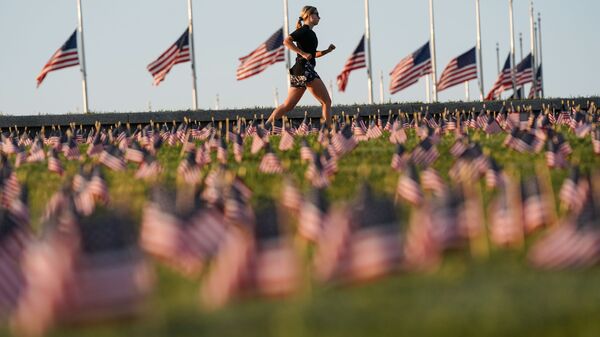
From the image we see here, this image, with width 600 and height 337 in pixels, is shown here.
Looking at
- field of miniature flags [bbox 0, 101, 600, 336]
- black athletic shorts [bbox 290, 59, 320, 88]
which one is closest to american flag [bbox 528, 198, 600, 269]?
field of miniature flags [bbox 0, 101, 600, 336]

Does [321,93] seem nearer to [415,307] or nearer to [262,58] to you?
[262,58]

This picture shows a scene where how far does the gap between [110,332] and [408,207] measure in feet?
18.7

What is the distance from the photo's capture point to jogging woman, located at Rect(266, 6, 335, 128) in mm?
22875

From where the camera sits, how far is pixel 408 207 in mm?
11672

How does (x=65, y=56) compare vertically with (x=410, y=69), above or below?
above

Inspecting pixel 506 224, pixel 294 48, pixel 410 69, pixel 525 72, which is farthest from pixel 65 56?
pixel 506 224

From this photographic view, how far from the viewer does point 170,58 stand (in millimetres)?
39094

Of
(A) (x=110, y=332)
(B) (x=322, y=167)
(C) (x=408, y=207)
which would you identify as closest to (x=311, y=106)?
(B) (x=322, y=167)

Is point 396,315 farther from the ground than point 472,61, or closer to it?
closer to it

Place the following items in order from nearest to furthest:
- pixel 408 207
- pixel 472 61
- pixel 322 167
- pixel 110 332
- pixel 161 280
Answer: pixel 110 332 → pixel 161 280 → pixel 408 207 → pixel 322 167 → pixel 472 61

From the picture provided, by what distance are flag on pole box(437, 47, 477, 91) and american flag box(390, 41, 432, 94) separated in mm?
771

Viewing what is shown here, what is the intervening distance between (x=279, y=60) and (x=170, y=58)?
11.1 ft

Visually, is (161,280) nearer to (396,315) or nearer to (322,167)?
(396,315)

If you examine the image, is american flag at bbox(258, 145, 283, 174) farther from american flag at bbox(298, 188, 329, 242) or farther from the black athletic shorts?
the black athletic shorts
